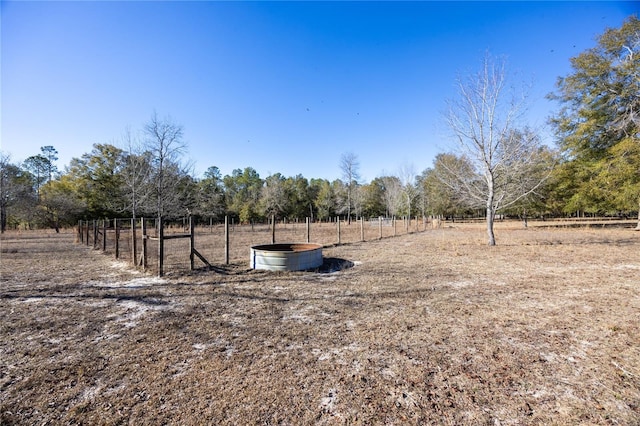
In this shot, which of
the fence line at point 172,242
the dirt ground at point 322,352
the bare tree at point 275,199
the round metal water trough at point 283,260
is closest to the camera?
the dirt ground at point 322,352

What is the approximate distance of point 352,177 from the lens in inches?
1655

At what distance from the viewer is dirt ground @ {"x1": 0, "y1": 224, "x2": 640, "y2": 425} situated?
91.9 inches

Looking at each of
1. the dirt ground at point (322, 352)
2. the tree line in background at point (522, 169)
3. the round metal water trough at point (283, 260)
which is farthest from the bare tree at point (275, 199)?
the dirt ground at point (322, 352)

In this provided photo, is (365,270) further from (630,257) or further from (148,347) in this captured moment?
(630,257)

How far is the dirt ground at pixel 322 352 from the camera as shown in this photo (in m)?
2.33

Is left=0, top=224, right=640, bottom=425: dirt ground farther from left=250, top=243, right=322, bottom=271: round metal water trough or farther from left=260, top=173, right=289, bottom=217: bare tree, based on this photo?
left=260, top=173, right=289, bottom=217: bare tree

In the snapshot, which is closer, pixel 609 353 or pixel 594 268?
pixel 609 353

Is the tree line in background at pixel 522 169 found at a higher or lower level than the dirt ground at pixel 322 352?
higher

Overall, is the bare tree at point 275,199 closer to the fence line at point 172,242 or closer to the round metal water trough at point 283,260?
the fence line at point 172,242

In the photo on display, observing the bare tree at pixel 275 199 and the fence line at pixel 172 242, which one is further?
the bare tree at pixel 275 199

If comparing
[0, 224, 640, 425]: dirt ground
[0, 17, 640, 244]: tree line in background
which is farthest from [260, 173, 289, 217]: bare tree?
[0, 224, 640, 425]: dirt ground

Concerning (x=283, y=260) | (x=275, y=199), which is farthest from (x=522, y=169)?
(x=275, y=199)

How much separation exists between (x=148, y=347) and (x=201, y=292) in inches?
97.9

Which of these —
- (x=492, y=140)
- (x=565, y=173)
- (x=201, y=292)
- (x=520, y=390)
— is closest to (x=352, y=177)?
(x=565, y=173)
